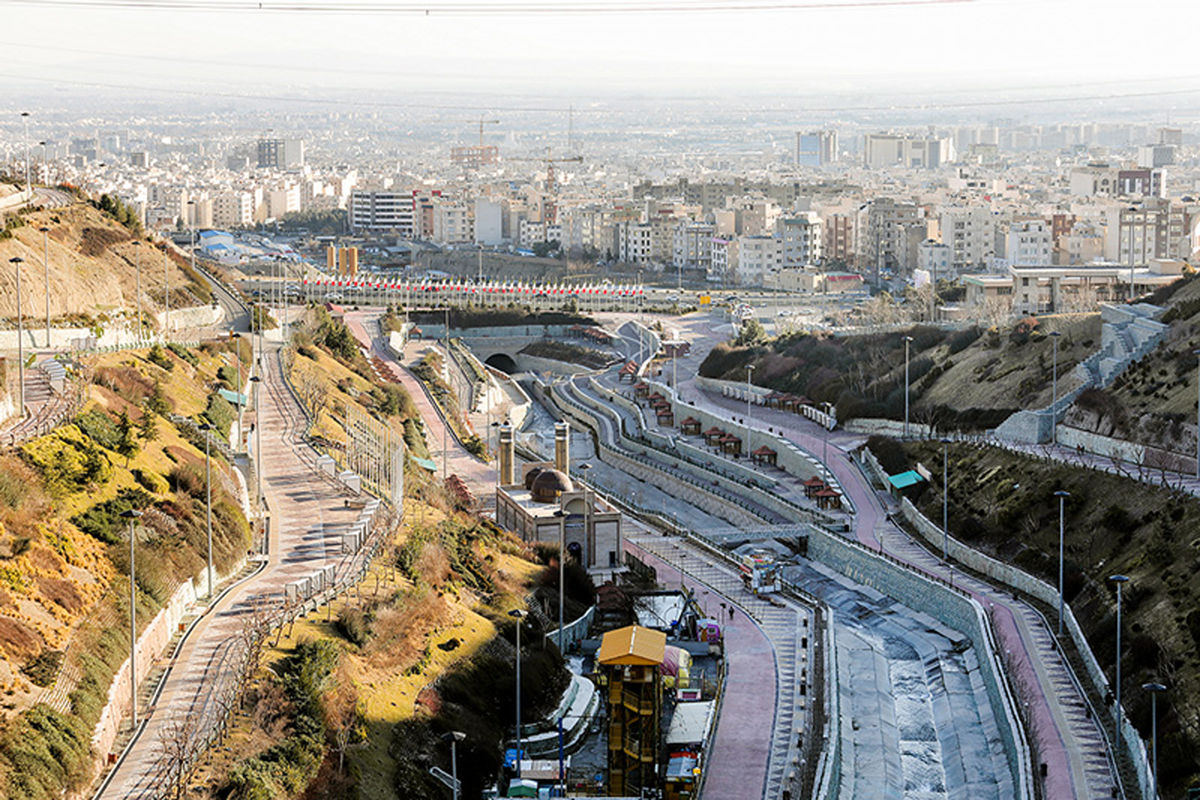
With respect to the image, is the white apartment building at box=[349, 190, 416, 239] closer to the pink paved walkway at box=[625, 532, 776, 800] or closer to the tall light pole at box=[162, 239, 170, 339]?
the tall light pole at box=[162, 239, 170, 339]

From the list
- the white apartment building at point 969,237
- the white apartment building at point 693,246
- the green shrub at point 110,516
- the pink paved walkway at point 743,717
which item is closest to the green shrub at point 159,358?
the green shrub at point 110,516

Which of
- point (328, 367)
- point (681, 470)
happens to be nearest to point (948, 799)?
point (681, 470)

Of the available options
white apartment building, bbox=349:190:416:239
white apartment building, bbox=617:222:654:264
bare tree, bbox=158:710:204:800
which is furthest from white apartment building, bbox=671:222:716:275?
bare tree, bbox=158:710:204:800

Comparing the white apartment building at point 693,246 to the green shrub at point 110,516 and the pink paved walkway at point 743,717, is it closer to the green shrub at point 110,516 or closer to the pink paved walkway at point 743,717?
the pink paved walkway at point 743,717

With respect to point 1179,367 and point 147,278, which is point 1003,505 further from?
point 147,278

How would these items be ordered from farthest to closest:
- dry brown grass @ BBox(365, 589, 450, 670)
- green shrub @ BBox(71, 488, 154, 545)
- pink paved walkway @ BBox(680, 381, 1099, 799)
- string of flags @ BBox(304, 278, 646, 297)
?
string of flags @ BBox(304, 278, 646, 297) → green shrub @ BBox(71, 488, 154, 545) → pink paved walkway @ BBox(680, 381, 1099, 799) → dry brown grass @ BBox(365, 589, 450, 670)

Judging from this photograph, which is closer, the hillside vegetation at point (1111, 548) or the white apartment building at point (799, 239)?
the hillside vegetation at point (1111, 548)

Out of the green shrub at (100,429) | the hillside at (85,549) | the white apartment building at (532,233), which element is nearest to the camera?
the hillside at (85,549)
